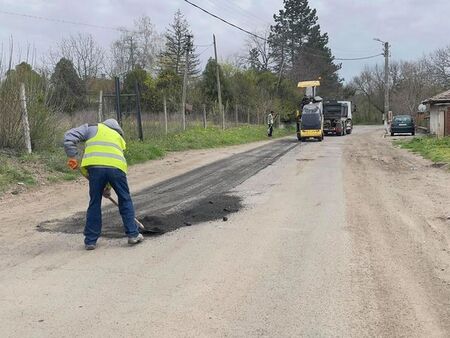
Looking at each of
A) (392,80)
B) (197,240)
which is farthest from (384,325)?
(392,80)

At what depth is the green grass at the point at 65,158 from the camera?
1169 centimetres

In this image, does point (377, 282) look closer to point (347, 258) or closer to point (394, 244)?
point (347, 258)

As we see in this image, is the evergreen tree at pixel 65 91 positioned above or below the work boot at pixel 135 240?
above

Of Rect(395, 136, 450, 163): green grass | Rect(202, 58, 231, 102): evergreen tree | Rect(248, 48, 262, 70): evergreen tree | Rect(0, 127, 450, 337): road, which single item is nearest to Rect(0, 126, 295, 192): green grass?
Rect(0, 127, 450, 337): road

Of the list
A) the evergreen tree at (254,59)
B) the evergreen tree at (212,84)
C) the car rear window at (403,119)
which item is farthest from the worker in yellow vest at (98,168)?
the evergreen tree at (254,59)

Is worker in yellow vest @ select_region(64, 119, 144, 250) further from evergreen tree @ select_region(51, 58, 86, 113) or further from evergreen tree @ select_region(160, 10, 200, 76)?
evergreen tree @ select_region(160, 10, 200, 76)

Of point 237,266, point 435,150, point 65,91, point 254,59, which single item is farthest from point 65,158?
point 254,59

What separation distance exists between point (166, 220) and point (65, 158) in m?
6.73

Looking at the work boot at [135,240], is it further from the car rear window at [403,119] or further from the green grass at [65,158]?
the car rear window at [403,119]

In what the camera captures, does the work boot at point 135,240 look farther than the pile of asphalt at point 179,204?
No

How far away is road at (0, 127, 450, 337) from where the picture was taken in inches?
170

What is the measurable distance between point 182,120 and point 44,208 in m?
18.9

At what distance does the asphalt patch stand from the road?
0.10 feet

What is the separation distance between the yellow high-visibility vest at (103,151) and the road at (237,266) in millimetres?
1094
